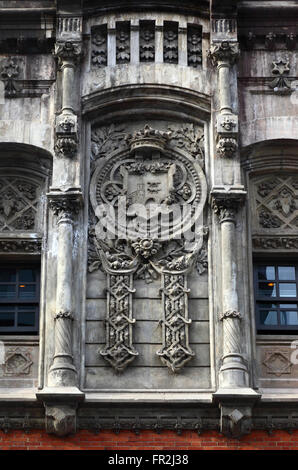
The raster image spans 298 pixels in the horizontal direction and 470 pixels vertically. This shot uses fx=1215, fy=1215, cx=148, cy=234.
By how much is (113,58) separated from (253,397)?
7356 millimetres

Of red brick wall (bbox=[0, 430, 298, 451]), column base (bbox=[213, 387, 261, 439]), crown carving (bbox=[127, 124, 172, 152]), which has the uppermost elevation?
crown carving (bbox=[127, 124, 172, 152])

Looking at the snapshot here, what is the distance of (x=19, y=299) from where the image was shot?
72.5 feet

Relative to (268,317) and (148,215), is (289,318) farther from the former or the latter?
(148,215)

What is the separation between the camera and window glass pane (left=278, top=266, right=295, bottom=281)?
22500 mm

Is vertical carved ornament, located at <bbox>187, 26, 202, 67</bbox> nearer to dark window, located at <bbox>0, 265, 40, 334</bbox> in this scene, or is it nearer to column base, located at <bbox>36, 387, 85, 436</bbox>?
dark window, located at <bbox>0, 265, 40, 334</bbox>

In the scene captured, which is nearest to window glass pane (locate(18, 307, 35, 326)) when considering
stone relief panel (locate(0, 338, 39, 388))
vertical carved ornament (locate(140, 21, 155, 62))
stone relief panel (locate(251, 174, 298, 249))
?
stone relief panel (locate(0, 338, 39, 388))

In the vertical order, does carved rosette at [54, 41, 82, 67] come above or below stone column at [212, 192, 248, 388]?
above

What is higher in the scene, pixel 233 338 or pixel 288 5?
pixel 288 5

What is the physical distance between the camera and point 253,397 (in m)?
19.9

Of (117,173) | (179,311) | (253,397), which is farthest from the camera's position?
(117,173)

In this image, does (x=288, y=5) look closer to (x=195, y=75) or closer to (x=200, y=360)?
(x=195, y=75)

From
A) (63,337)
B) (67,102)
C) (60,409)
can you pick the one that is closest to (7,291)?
(63,337)

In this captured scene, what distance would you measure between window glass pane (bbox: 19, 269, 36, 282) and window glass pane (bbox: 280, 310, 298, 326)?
4.60 meters

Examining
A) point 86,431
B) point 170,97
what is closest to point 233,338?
point 86,431
